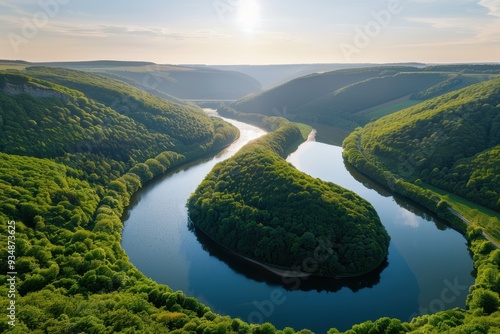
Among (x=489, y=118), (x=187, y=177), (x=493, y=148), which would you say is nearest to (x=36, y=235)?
(x=187, y=177)

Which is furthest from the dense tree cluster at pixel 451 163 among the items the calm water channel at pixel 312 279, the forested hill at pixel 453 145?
the calm water channel at pixel 312 279

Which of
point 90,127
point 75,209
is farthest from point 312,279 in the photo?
point 90,127

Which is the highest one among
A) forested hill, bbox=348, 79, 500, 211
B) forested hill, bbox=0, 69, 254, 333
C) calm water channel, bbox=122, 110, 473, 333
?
forested hill, bbox=348, 79, 500, 211

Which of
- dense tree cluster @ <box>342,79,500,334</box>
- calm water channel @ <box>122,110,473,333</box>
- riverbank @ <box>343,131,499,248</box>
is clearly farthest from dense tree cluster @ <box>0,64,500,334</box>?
riverbank @ <box>343,131,499,248</box>

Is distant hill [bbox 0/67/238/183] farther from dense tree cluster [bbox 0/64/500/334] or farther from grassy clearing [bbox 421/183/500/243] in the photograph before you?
grassy clearing [bbox 421/183/500/243]

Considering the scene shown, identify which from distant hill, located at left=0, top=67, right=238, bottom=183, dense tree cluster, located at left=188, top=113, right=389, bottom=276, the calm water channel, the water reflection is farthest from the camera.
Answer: distant hill, located at left=0, top=67, right=238, bottom=183

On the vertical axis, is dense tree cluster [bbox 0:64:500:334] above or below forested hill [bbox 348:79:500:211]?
below
